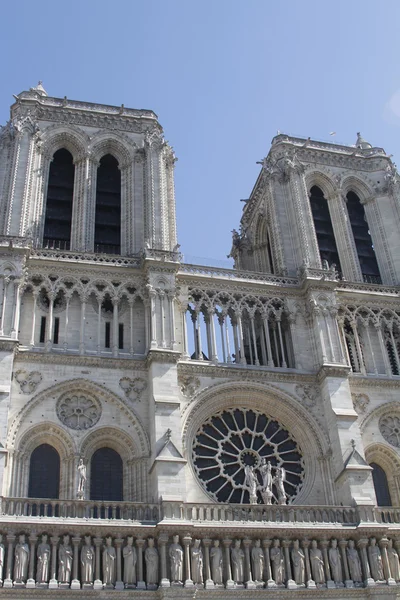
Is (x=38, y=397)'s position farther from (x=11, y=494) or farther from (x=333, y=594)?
(x=333, y=594)

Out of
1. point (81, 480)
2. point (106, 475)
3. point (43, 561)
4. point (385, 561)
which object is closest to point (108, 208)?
point (106, 475)

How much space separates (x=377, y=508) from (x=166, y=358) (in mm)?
8474

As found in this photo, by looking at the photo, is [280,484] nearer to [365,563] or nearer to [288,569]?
[288,569]

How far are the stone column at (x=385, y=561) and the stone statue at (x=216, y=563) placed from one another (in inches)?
205

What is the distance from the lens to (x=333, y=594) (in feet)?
74.7

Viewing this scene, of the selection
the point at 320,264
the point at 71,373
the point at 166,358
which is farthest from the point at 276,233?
the point at 71,373

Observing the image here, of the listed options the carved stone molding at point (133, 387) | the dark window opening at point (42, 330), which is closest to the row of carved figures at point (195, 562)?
the carved stone molding at point (133, 387)

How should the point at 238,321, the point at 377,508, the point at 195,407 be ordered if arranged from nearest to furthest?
1. the point at 377,508
2. the point at 195,407
3. the point at 238,321

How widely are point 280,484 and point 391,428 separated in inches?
232

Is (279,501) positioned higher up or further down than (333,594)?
higher up

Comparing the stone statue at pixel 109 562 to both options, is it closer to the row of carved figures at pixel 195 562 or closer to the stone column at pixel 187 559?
the row of carved figures at pixel 195 562

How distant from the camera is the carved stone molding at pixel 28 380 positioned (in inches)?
989

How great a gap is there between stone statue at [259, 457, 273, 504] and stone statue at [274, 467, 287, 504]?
0.90ft

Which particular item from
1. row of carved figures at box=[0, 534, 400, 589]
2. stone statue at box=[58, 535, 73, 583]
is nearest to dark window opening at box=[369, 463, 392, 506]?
row of carved figures at box=[0, 534, 400, 589]
